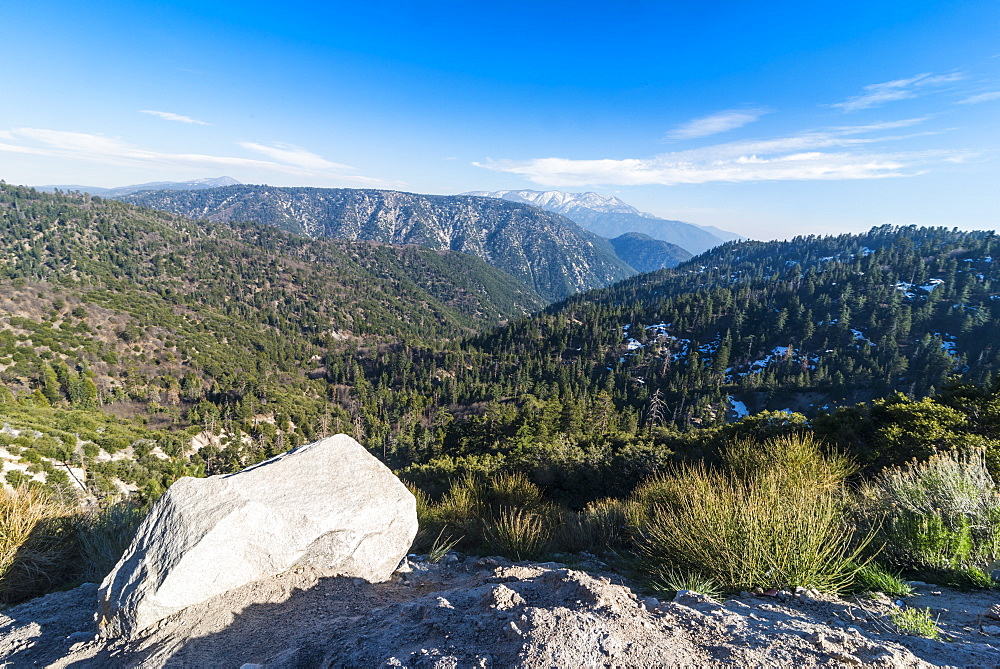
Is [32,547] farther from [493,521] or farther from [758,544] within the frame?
[758,544]

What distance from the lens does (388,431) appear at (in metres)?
82.0

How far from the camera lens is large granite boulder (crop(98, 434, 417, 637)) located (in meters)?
4.30

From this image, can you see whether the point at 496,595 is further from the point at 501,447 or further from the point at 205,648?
the point at 501,447

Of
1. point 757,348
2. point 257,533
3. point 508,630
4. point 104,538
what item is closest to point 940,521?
point 508,630

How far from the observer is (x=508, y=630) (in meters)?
3.15

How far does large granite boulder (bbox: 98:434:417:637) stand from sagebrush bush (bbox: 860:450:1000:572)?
6733mm

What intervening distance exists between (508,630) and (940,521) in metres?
5.84

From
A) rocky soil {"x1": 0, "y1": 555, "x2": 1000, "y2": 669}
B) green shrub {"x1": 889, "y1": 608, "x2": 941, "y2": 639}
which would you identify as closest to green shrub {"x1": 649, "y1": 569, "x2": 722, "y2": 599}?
rocky soil {"x1": 0, "y1": 555, "x2": 1000, "y2": 669}

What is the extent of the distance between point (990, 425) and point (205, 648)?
18.5m

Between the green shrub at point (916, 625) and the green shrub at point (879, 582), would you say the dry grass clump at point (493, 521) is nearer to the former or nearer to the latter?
the green shrub at point (879, 582)

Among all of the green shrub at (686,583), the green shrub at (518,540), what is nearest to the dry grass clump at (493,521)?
the green shrub at (518,540)

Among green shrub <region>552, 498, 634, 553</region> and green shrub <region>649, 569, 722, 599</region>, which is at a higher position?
green shrub <region>649, 569, 722, 599</region>

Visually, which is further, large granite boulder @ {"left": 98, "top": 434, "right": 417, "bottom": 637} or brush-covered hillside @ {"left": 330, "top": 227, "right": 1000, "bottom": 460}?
brush-covered hillside @ {"left": 330, "top": 227, "right": 1000, "bottom": 460}

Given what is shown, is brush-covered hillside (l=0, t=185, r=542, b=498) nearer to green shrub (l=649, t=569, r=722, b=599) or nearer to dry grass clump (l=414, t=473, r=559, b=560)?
dry grass clump (l=414, t=473, r=559, b=560)
